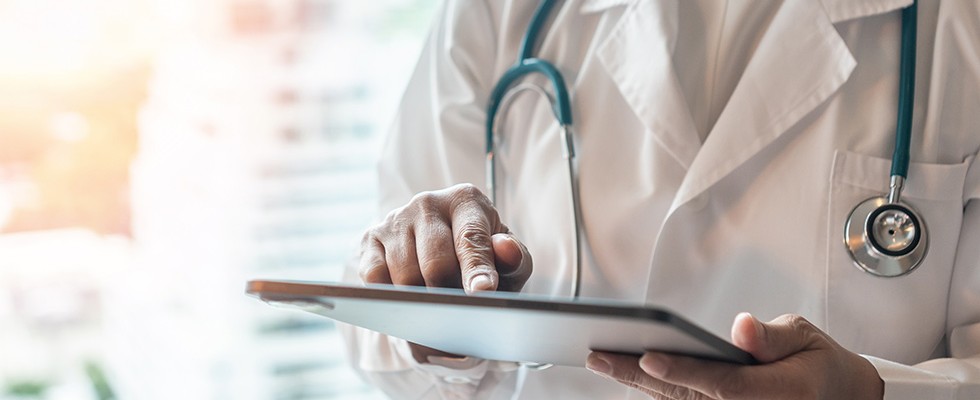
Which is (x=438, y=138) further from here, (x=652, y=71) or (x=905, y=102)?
(x=905, y=102)

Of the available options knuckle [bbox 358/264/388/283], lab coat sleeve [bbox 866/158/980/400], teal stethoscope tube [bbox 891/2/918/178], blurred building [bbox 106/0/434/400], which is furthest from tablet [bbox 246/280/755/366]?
blurred building [bbox 106/0/434/400]

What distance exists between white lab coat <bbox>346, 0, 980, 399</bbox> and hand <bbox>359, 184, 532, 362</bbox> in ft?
0.68

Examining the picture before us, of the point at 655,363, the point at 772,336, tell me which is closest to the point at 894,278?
the point at 772,336

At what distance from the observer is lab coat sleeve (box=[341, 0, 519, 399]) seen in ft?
3.67

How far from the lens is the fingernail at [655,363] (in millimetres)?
613

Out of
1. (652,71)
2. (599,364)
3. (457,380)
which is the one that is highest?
(652,71)

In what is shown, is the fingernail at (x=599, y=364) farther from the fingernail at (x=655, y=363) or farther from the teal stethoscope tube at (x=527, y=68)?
the teal stethoscope tube at (x=527, y=68)

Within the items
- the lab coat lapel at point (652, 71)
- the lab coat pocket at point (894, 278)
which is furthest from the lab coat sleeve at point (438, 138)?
the lab coat pocket at point (894, 278)

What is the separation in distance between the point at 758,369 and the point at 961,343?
14.2 inches

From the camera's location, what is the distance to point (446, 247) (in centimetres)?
79

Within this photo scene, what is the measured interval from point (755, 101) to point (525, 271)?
319 mm

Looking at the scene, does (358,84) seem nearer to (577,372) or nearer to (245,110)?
(245,110)

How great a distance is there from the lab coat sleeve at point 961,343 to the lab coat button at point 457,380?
0.42 m

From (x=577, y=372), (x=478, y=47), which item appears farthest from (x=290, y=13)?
(x=577, y=372)
